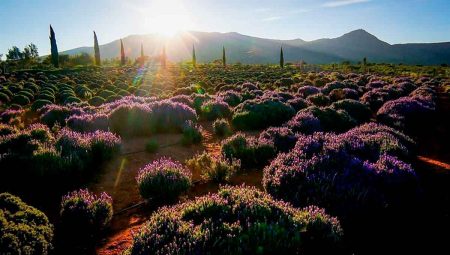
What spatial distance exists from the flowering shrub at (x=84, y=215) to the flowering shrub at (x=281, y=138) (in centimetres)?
480

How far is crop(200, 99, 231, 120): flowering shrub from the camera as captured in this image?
14236mm

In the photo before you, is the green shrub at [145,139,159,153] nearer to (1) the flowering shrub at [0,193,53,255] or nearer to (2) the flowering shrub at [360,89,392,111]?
(1) the flowering shrub at [0,193,53,255]

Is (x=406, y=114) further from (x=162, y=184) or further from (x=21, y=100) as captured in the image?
(x=21, y=100)

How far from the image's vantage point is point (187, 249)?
3.29 m

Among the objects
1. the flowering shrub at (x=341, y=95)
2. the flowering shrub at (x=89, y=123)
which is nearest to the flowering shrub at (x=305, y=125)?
the flowering shrub at (x=89, y=123)

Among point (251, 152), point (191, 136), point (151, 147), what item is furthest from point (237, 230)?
point (191, 136)

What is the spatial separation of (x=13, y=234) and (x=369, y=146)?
6.71m

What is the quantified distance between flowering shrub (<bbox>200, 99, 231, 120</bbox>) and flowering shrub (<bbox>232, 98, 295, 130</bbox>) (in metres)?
0.83

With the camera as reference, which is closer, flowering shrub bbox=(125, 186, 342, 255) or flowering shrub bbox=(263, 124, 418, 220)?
flowering shrub bbox=(125, 186, 342, 255)

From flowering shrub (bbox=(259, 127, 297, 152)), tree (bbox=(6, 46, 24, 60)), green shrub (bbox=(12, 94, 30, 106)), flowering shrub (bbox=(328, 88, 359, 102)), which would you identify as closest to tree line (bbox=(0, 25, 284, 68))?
tree (bbox=(6, 46, 24, 60))

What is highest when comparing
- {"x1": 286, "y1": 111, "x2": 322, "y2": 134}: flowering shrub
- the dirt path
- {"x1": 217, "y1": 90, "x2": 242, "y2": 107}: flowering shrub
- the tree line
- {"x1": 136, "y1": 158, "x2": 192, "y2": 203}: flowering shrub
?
the tree line

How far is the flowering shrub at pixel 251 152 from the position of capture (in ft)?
25.7

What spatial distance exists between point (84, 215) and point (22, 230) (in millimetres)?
913

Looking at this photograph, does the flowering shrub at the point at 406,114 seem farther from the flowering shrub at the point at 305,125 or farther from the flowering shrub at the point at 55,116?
the flowering shrub at the point at 55,116
